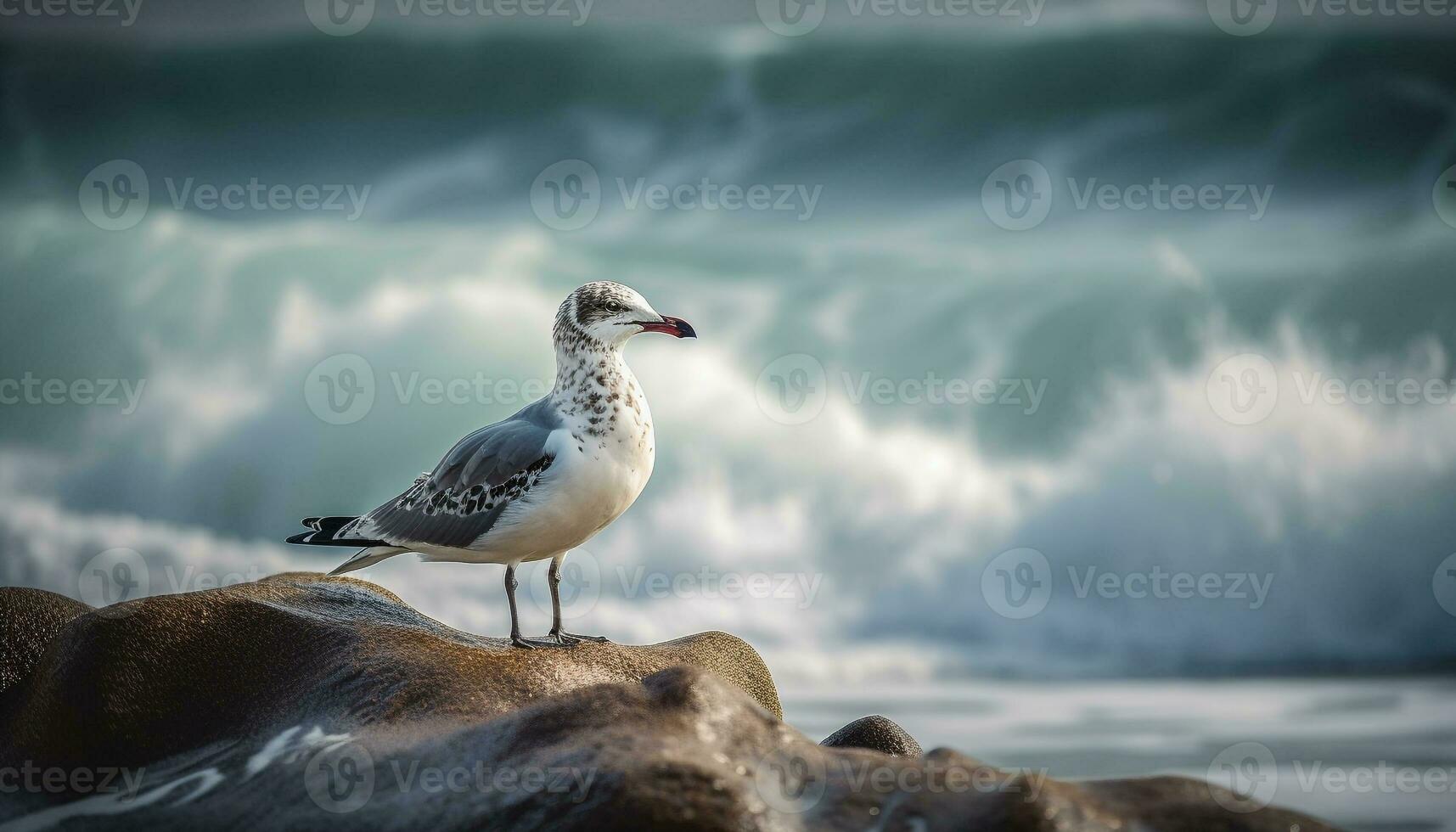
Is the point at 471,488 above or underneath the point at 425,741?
above

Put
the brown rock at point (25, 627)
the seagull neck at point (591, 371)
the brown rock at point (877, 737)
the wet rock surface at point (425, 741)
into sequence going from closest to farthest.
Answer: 1. the wet rock surface at point (425, 741)
2. the seagull neck at point (591, 371)
3. the brown rock at point (25, 627)
4. the brown rock at point (877, 737)

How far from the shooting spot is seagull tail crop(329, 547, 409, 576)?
27.8 feet

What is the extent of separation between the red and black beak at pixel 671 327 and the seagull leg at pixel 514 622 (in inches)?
73.6

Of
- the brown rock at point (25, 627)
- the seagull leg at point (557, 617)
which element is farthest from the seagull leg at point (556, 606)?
the brown rock at point (25, 627)

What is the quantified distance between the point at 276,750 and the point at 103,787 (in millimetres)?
1160

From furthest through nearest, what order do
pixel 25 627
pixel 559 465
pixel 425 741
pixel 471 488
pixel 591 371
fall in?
pixel 25 627
pixel 471 488
pixel 591 371
pixel 559 465
pixel 425 741

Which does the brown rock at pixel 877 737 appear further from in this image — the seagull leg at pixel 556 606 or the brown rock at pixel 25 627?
the brown rock at pixel 25 627

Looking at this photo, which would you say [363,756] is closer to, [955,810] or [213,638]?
[213,638]

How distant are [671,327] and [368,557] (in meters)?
2.75

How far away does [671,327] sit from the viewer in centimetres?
801

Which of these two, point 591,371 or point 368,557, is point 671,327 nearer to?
point 591,371

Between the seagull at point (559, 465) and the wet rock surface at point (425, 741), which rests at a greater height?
the seagull at point (559, 465)

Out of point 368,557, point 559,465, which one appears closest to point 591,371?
point 559,465

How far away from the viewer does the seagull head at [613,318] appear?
7.96 meters
